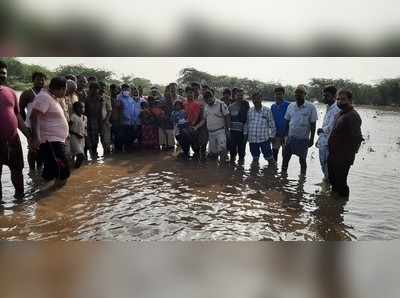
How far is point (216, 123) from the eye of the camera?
338 inches

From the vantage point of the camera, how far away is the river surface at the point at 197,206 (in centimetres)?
411

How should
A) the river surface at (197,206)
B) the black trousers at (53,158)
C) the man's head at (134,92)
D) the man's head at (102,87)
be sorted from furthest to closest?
the man's head at (134,92) < the man's head at (102,87) < the black trousers at (53,158) < the river surface at (197,206)

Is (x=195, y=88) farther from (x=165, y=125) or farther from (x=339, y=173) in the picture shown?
(x=339, y=173)

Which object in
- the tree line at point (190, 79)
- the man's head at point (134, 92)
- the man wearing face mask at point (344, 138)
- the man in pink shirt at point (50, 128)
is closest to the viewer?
the tree line at point (190, 79)

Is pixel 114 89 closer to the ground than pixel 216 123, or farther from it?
Result: farther from it

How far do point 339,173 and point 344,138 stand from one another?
1.67 ft

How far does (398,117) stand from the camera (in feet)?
86.5

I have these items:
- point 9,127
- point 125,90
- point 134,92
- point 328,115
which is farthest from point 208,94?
point 9,127

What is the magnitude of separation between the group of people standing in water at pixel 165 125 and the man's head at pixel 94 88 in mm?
20

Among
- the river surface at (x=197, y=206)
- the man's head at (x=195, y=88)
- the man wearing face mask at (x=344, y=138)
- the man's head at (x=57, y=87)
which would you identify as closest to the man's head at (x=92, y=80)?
the river surface at (x=197, y=206)

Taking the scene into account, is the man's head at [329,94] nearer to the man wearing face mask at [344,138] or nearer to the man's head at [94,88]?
the man wearing face mask at [344,138]

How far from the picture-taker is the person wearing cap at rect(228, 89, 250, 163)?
27.7ft
